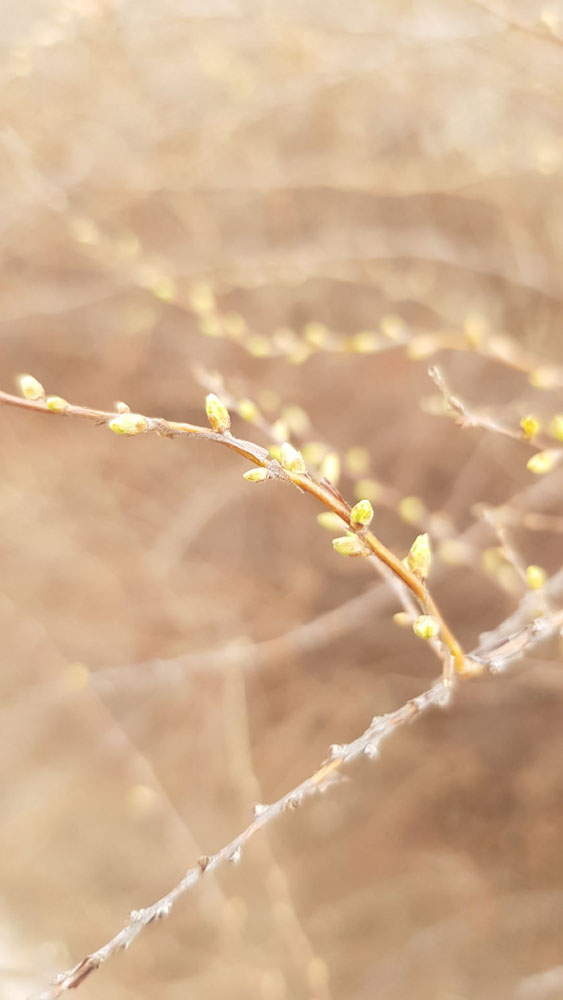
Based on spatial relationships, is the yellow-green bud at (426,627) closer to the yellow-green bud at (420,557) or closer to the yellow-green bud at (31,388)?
the yellow-green bud at (420,557)

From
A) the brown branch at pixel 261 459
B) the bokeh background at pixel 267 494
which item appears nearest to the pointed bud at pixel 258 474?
the brown branch at pixel 261 459

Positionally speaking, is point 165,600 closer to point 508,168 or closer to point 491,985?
point 491,985

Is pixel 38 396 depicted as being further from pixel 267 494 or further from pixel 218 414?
pixel 267 494

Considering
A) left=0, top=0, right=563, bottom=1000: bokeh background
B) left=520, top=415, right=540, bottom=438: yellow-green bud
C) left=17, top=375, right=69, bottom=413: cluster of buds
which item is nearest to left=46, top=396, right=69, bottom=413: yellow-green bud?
left=17, top=375, right=69, bottom=413: cluster of buds

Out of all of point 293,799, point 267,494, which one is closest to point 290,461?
point 293,799

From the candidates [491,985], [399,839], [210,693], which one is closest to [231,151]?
[210,693]
